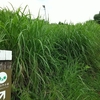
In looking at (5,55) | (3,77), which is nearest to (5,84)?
(3,77)

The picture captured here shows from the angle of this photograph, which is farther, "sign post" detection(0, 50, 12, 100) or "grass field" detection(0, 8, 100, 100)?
"grass field" detection(0, 8, 100, 100)

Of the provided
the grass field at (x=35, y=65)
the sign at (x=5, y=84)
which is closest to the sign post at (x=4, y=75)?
the sign at (x=5, y=84)

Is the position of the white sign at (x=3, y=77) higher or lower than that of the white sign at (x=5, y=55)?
lower

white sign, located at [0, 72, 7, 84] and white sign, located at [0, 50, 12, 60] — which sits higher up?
white sign, located at [0, 50, 12, 60]

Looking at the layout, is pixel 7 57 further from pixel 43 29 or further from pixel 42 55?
pixel 43 29

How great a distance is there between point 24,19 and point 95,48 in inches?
73.2

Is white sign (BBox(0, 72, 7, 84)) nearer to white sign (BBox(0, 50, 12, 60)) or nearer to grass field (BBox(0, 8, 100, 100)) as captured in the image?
white sign (BBox(0, 50, 12, 60))

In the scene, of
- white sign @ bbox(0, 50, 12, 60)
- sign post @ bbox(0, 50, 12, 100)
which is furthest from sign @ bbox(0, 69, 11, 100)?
white sign @ bbox(0, 50, 12, 60)

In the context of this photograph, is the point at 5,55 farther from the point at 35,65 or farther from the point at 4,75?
the point at 35,65

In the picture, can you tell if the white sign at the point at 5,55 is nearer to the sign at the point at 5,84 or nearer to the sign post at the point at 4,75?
the sign post at the point at 4,75

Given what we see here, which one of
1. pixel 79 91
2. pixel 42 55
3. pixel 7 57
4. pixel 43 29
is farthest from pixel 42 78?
pixel 7 57

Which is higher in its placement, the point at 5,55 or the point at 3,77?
the point at 5,55

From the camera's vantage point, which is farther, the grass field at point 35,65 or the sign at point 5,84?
the grass field at point 35,65

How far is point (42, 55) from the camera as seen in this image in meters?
2.54
